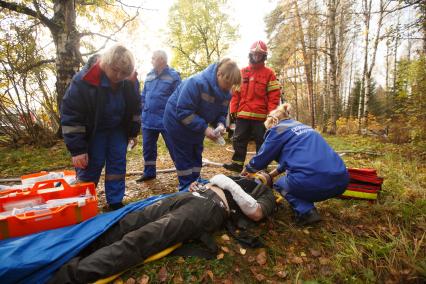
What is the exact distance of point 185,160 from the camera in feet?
11.3

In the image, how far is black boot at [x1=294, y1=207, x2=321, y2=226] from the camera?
106 inches

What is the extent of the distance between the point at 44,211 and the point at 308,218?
264 cm

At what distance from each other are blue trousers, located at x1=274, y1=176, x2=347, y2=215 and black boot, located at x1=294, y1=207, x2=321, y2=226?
38mm

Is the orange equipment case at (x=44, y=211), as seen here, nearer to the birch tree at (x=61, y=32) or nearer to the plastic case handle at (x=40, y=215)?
the plastic case handle at (x=40, y=215)

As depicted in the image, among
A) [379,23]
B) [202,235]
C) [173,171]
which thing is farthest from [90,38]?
[379,23]

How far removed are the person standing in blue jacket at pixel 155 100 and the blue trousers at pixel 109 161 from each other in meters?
1.11

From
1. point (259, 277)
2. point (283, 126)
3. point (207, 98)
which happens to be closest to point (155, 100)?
point (207, 98)

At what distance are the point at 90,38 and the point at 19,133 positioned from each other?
3468mm

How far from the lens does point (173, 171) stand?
16.4ft

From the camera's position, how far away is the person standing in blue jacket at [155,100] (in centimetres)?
421

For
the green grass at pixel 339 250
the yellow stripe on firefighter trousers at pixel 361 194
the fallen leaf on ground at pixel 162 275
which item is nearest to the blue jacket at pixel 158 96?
the green grass at pixel 339 250

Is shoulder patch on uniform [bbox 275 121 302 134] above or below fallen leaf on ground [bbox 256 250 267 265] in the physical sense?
above

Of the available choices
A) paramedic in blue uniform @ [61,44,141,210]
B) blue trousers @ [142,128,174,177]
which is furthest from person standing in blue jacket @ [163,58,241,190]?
blue trousers @ [142,128,174,177]

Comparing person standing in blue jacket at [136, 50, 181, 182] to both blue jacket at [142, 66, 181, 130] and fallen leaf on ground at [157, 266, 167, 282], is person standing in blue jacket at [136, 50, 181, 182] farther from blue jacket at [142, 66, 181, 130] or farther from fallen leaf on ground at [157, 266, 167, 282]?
fallen leaf on ground at [157, 266, 167, 282]
